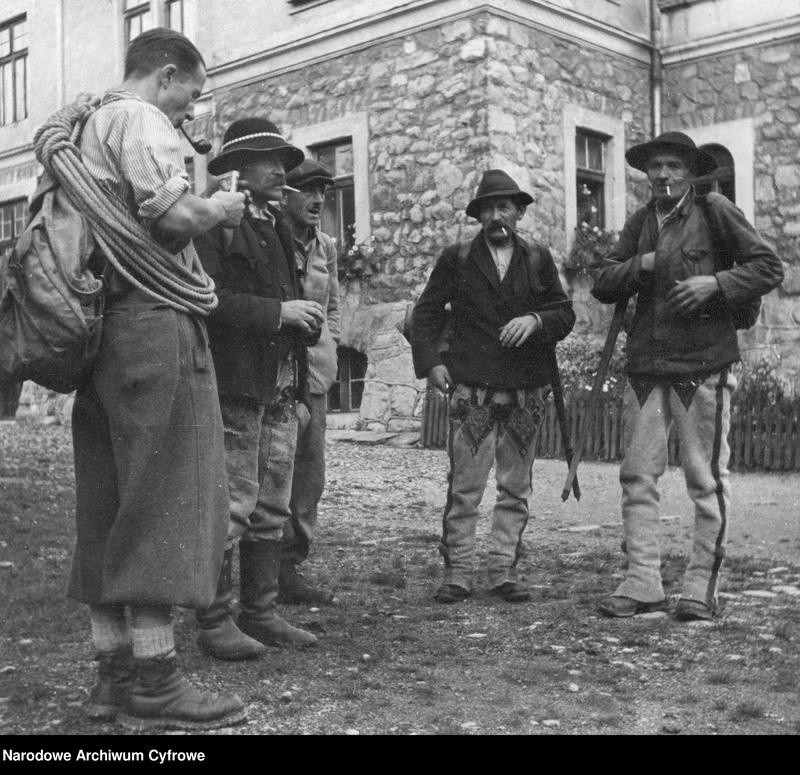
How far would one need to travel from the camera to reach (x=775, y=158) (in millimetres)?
13094

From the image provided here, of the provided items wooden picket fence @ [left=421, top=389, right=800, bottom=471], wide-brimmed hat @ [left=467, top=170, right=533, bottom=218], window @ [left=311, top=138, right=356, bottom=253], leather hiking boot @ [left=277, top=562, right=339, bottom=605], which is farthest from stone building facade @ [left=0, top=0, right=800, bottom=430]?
leather hiking boot @ [left=277, top=562, right=339, bottom=605]

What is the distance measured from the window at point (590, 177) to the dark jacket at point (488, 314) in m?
8.26

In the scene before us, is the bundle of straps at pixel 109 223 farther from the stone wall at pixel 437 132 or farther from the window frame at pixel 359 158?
the window frame at pixel 359 158

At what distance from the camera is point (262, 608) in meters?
4.06

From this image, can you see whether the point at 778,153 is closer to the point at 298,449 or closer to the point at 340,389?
the point at 340,389

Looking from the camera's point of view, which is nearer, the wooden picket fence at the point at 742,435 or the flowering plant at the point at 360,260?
the wooden picket fence at the point at 742,435

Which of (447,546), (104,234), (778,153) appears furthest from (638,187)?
(104,234)

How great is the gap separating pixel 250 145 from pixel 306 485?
64.0 inches

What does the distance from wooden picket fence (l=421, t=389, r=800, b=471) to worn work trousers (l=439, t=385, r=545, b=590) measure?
14.4ft

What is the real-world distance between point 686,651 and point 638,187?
1087cm

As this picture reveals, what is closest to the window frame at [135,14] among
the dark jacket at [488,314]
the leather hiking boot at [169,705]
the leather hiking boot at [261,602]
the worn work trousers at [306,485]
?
the dark jacket at [488,314]

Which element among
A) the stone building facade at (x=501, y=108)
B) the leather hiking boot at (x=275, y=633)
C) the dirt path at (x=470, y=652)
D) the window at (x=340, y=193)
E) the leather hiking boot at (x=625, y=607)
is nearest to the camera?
the dirt path at (x=470, y=652)

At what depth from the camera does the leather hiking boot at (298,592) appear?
4.78 meters

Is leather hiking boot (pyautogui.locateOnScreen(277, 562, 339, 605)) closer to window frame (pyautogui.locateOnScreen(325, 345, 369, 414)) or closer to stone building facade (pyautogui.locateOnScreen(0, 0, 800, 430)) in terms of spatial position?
stone building facade (pyautogui.locateOnScreen(0, 0, 800, 430))
